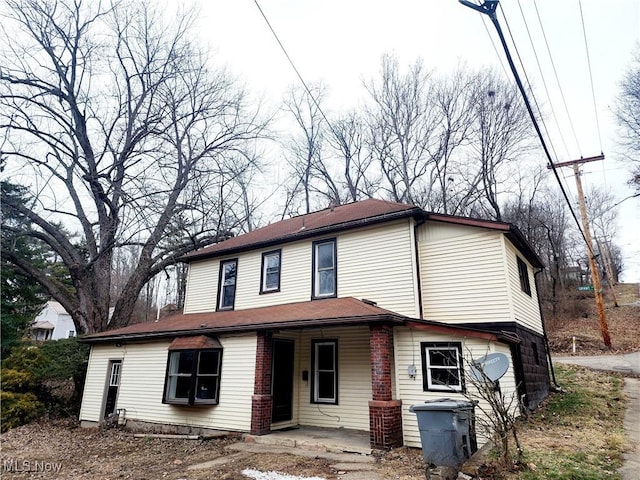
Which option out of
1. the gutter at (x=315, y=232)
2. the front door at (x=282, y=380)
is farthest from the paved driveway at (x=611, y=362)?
the front door at (x=282, y=380)

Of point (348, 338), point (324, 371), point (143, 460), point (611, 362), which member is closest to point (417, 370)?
point (348, 338)

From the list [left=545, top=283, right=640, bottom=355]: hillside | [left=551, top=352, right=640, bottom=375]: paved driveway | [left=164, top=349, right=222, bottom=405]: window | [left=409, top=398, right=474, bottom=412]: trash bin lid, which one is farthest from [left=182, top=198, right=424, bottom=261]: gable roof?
[left=545, top=283, right=640, bottom=355]: hillside

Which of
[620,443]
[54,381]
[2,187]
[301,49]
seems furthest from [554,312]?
[2,187]

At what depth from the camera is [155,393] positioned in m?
11.4

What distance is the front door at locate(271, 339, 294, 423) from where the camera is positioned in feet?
33.7

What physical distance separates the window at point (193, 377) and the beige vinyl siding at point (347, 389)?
235 centimetres

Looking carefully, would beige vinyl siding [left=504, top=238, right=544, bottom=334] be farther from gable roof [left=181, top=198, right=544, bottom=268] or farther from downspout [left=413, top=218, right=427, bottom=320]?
downspout [left=413, top=218, right=427, bottom=320]

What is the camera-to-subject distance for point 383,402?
25.4 feet

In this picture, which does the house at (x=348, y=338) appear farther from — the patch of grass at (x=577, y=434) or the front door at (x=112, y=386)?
the patch of grass at (x=577, y=434)

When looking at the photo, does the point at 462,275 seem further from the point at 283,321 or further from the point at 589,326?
the point at 589,326

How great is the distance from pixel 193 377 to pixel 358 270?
5340 mm

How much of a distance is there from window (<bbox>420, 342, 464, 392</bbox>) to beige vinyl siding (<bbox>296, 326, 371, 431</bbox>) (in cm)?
197

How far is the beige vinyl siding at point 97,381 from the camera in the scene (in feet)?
41.4

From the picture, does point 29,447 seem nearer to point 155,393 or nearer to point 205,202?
point 155,393
